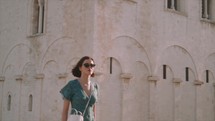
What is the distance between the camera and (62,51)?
16.1 metres

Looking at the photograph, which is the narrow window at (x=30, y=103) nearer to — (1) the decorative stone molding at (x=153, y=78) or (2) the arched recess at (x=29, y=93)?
(2) the arched recess at (x=29, y=93)

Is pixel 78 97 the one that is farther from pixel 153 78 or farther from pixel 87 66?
pixel 153 78

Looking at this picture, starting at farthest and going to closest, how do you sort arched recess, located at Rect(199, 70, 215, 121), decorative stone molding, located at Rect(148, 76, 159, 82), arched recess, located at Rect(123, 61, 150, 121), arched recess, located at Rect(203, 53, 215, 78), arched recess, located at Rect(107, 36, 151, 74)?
arched recess, located at Rect(203, 53, 215, 78), arched recess, located at Rect(199, 70, 215, 121), decorative stone molding, located at Rect(148, 76, 159, 82), arched recess, located at Rect(123, 61, 150, 121), arched recess, located at Rect(107, 36, 151, 74)

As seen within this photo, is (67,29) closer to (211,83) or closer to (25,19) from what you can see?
(25,19)

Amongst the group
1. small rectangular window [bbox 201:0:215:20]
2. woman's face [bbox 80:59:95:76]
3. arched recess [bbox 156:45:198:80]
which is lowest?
woman's face [bbox 80:59:95:76]

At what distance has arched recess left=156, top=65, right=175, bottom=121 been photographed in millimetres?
17328

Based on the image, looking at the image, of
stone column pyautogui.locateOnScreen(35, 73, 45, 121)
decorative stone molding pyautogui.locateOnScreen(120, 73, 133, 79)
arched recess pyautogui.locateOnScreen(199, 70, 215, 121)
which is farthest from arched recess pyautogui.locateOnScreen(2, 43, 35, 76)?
arched recess pyautogui.locateOnScreen(199, 70, 215, 121)

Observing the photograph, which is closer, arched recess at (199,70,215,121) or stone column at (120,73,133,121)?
stone column at (120,73,133,121)

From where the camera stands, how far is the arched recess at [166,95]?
17.3m

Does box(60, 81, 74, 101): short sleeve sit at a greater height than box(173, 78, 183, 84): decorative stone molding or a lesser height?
lesser

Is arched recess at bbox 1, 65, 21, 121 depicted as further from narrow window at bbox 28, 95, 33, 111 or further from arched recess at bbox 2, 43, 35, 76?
narrow window at bbox 28, 95, 33, 111

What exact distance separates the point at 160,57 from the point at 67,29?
4.37 meters

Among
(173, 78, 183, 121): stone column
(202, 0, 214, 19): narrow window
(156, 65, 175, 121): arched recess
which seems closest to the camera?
(156, 65, 175, 121): arched recess

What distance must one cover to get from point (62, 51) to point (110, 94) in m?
2.63
